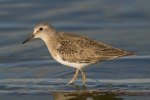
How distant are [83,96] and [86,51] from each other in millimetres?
1083

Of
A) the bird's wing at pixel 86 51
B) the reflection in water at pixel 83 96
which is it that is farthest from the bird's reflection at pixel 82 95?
the bird's wing at pixel 86 51

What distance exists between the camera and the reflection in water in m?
9.06

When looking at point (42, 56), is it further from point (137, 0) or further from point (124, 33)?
point (137, 0)

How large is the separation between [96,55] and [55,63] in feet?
5.52

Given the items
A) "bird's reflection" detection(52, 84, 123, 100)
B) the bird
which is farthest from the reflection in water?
the bird

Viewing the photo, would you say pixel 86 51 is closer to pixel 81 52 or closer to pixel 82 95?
pixel 81 52

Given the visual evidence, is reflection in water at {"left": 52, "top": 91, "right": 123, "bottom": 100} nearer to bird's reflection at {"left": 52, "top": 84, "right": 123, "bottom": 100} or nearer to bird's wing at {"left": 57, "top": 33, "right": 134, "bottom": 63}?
bird's reflection at {"left": 52, "top": 84, "right": 123, "bottom": 100}

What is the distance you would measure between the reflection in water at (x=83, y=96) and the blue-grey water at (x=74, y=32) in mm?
89

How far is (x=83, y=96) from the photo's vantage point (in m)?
9.18

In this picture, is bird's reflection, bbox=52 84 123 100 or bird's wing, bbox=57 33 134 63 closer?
bird's reflection, bbox=52 84 123 100

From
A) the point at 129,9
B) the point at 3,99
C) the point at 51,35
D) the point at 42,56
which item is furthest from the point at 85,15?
the point at 3,99

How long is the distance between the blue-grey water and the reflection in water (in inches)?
3.5

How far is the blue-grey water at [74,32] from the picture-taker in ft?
32.3

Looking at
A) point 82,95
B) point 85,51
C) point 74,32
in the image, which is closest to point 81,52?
point 85,51
